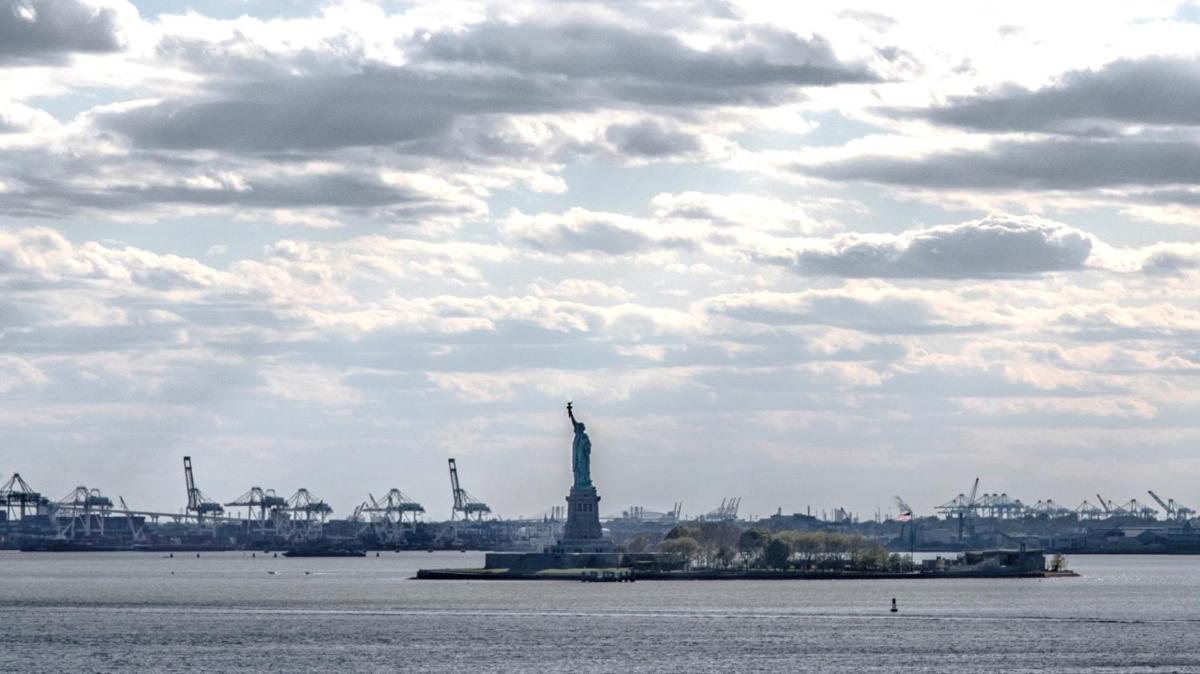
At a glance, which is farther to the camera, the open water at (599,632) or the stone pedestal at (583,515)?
the stone pedestal at (583,515)

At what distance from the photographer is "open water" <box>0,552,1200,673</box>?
343 feet

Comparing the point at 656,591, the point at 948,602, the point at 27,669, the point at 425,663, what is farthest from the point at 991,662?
the point at 656,591

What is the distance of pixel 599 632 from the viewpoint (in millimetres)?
125562

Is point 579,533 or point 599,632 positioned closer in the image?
point 599,632

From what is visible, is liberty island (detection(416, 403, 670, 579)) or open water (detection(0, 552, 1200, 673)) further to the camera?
liberty island (detection(416, 403, 670, 579))

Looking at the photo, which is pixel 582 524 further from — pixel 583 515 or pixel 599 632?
pixel 599 632

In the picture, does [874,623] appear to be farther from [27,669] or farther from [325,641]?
[27,669]

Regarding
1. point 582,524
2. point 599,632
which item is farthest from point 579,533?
point 599,632

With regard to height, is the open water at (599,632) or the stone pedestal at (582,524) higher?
the stone pedestal at (582,524)

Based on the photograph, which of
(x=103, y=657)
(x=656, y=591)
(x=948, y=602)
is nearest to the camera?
(x=103, y=657)

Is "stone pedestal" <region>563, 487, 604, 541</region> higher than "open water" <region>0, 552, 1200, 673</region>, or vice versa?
"stone pedestal" <region>563, 487, 604, 541</region>

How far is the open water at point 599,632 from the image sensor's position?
104 metres

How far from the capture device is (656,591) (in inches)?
7229

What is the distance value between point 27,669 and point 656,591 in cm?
8892
